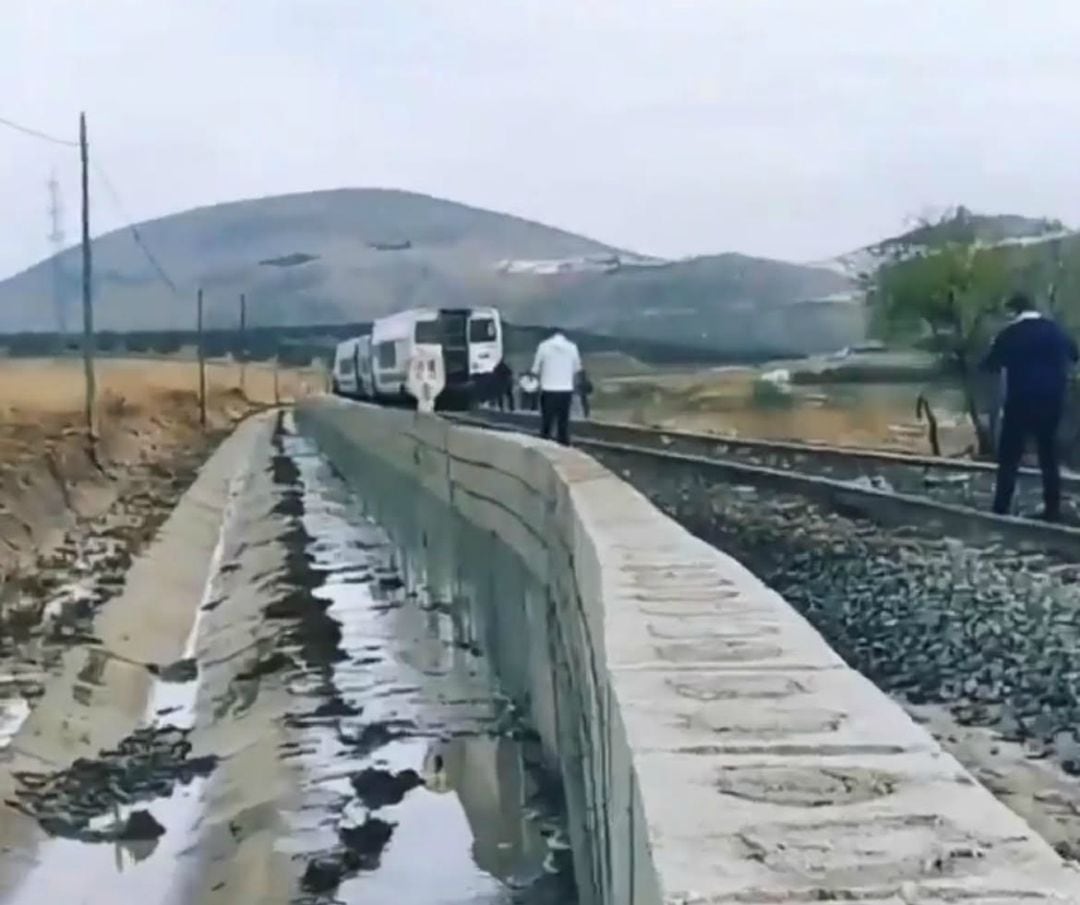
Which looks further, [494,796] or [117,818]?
[117,818]

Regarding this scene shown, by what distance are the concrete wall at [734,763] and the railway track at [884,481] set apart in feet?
15.0

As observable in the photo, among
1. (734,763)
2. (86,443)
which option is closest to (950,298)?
(86,443)

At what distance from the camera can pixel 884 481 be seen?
75.0 feet

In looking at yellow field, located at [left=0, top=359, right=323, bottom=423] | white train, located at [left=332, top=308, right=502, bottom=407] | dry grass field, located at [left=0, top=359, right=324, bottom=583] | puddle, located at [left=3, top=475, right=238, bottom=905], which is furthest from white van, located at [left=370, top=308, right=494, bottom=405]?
puddle, located at [left=3, top=475, right=238, bottom=905]

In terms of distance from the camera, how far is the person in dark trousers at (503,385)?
61.6 meters

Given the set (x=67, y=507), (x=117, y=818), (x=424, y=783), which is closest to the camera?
(x=117, y=818)

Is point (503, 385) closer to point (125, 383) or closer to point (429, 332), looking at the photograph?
point (429, 332)

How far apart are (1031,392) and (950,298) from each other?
46229mm

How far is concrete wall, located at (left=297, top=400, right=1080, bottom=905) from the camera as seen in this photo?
3.63 meters

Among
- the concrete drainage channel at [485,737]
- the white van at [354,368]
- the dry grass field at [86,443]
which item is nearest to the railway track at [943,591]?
the concrete drainage channel at [485,737]

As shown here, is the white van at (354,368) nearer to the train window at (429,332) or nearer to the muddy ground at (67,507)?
the muddy ground at (67,507)

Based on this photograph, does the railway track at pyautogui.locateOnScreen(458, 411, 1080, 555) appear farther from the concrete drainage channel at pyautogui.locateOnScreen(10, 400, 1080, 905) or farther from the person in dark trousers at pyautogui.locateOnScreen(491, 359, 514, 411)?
the person in dark trousers at pyautogui.locateOnScreen(491, 359, 514, 411)

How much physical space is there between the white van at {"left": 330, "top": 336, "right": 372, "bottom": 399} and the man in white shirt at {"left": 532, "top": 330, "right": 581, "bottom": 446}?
44.9 metres

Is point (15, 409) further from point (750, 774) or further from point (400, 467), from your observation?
point (750, 774)
